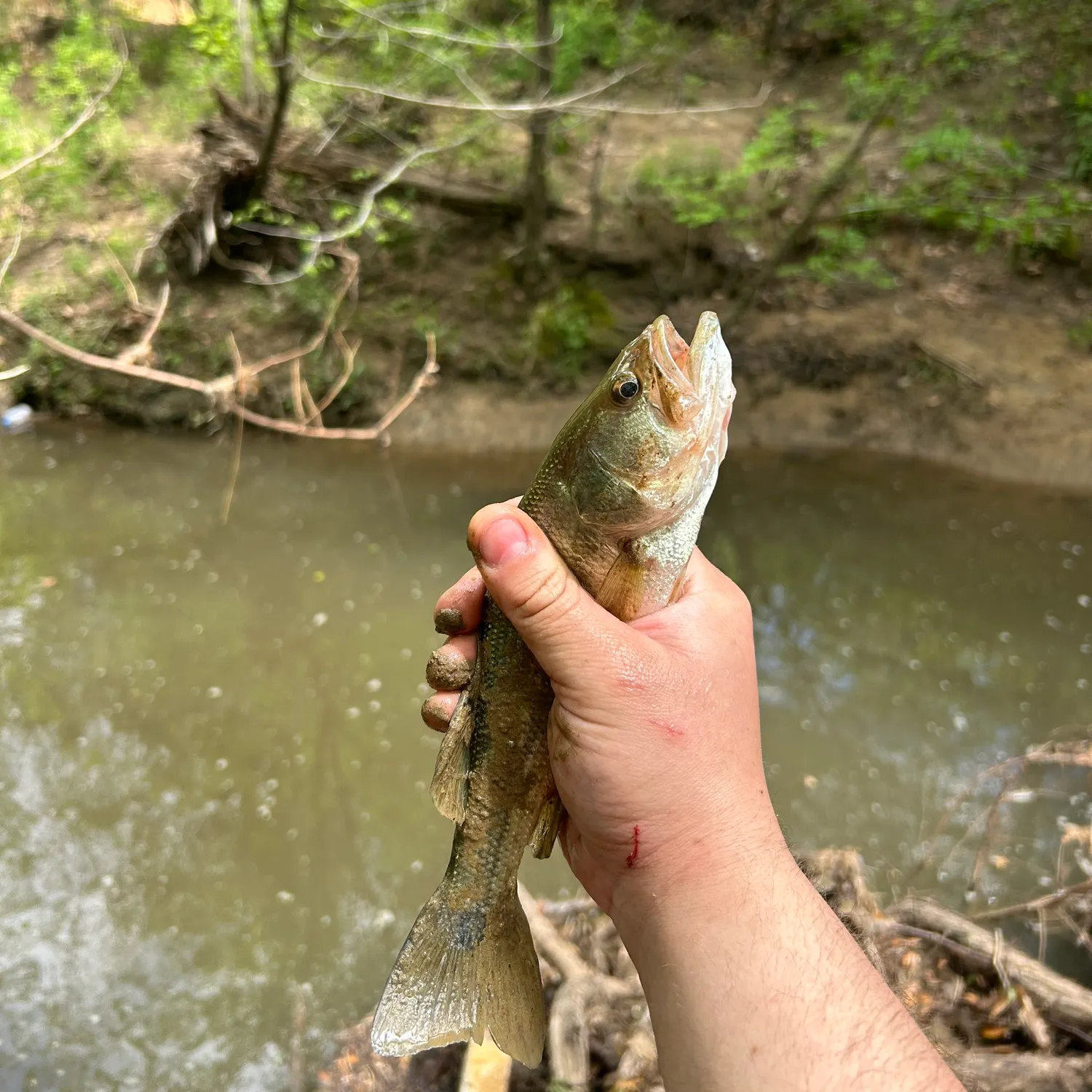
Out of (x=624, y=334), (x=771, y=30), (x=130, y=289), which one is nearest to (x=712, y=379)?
(x=130, y=289)

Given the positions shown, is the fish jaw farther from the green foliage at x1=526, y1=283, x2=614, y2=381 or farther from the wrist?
the green foliage at x1=526, y1=283, x2=614, y2=381

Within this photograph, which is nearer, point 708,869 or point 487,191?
point 708,869

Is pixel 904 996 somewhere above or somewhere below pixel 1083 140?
below

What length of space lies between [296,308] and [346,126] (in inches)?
88.6

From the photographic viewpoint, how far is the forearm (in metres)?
1.34

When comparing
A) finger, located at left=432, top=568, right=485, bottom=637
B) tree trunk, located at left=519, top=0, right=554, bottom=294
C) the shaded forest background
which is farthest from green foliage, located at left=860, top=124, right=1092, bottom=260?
finger, located at left=432, top=568, right=485, bottom=637

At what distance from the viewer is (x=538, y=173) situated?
8219 millimetres

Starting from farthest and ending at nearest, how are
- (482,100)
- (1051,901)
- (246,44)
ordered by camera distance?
(246,44) → (482,100) → (1051,901)

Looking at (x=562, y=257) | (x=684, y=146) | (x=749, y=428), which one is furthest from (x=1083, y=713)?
(x=684, y=146)

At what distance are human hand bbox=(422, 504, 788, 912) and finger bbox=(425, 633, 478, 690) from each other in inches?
13.1

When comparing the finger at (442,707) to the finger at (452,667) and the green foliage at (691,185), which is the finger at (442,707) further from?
the green foliage at (691,185)

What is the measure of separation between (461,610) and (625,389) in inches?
29.1

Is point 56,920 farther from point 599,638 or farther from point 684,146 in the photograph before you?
point 684,146

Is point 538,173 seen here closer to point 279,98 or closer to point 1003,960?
point 279,98
